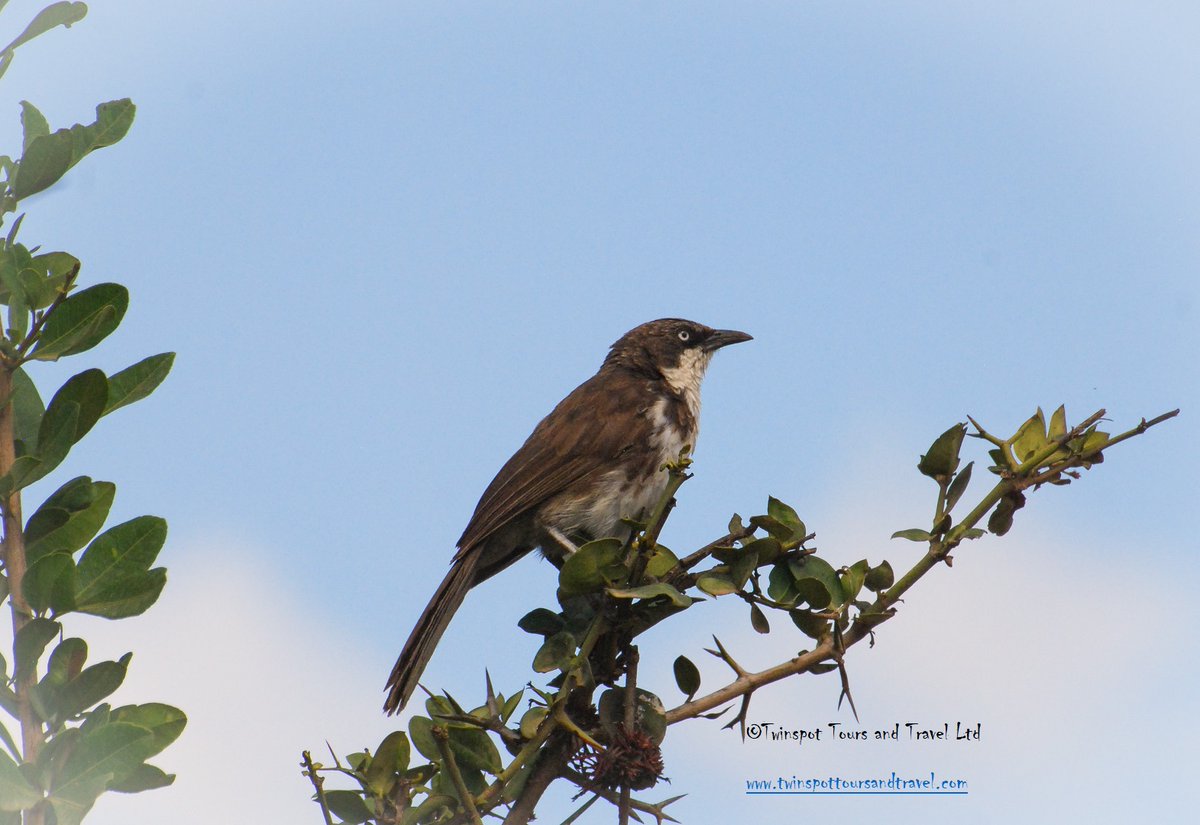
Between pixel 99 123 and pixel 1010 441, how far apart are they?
1.93m

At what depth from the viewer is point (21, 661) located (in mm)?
1939

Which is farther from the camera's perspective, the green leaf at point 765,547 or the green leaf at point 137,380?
the green leaf at point 765,547

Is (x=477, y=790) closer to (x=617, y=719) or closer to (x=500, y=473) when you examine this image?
(x=617, y=719)

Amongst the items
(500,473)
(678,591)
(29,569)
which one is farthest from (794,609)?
(500,473)

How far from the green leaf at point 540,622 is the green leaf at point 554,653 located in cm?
24

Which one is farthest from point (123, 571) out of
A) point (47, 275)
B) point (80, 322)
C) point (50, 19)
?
point (50, 19)

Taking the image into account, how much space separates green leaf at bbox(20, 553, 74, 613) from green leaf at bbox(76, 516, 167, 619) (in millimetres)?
77

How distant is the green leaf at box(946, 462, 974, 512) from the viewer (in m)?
2.60

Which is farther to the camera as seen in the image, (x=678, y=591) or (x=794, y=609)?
(x=678, y=591)

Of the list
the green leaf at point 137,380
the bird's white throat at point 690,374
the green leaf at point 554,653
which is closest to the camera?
the green leaf at point 137,380

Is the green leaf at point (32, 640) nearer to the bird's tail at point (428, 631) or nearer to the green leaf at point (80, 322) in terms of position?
the green leaf at point (80, 322)

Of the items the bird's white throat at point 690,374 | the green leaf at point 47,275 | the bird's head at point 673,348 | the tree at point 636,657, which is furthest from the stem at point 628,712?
the bird's head at point 673,348

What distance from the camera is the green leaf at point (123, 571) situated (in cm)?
209

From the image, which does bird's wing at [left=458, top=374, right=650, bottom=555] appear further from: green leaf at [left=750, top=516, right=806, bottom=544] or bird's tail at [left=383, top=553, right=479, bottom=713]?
green leaf at [left=750, top=516, right=806, bottom=544]
